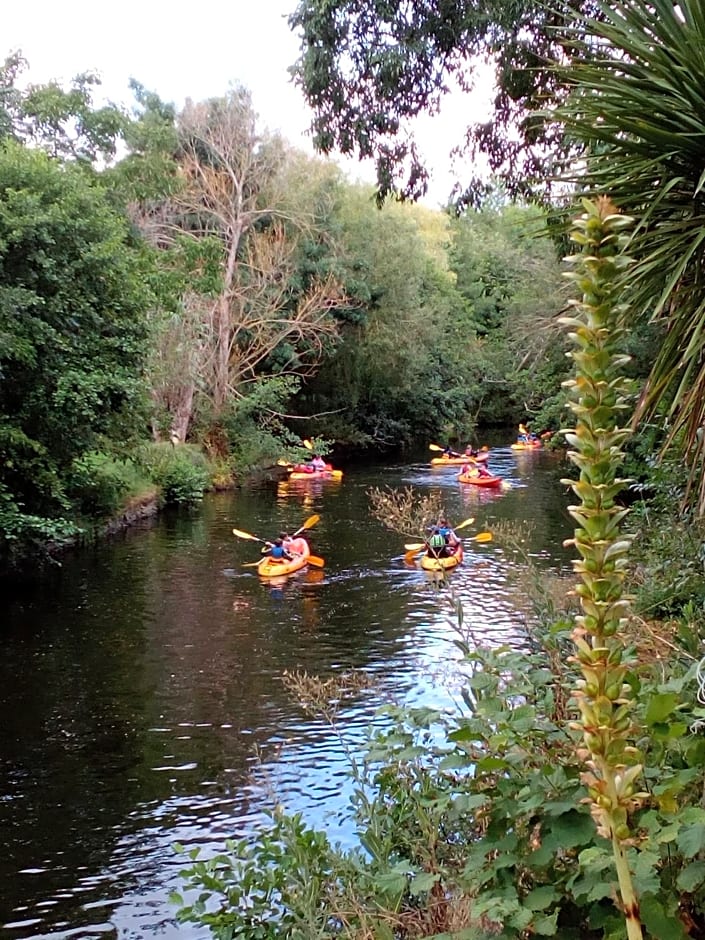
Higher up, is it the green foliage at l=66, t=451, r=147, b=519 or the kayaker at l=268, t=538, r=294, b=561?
the green foliage at l=66, t=451, r=147, b=519

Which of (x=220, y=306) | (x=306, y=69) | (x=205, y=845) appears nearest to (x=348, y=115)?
(x=306, y=69)

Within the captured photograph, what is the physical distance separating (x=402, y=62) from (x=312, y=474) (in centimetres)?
1884

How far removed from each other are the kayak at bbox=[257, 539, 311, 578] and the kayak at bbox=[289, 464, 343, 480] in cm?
1107

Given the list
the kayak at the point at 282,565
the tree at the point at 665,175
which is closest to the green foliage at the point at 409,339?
the kayak at the point at 282,565

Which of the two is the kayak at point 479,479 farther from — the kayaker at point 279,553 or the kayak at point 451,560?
the kayaker at point 279,553

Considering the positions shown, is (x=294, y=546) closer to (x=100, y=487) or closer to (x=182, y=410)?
(x=100, y=487)

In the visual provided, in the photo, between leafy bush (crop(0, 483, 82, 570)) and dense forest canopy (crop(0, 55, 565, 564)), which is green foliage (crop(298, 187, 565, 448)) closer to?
dense forest canopy (crop(0, 55, 565, 564))

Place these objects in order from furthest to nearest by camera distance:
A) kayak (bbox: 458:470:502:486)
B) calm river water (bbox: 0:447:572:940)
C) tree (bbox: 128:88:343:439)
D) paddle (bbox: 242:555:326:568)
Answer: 1. tree (bbox: 128:88:343:439)
2. kayak (bbox: 458:470:502:486)
3. paddle (bbox: 242:555:326:568)
4. calm river water (bbox: 0:447:572:940)

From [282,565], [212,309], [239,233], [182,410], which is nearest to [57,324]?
[282,565]

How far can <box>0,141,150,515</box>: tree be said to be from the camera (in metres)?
12.0

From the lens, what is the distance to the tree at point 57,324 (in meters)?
12.0

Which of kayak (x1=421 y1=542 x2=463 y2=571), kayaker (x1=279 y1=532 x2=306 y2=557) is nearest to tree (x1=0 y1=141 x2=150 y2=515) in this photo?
kayaker (x1=279 y1=532 x2=306 y2=557)

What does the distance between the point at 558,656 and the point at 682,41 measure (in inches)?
89.9

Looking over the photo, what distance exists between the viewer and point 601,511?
1064mm
